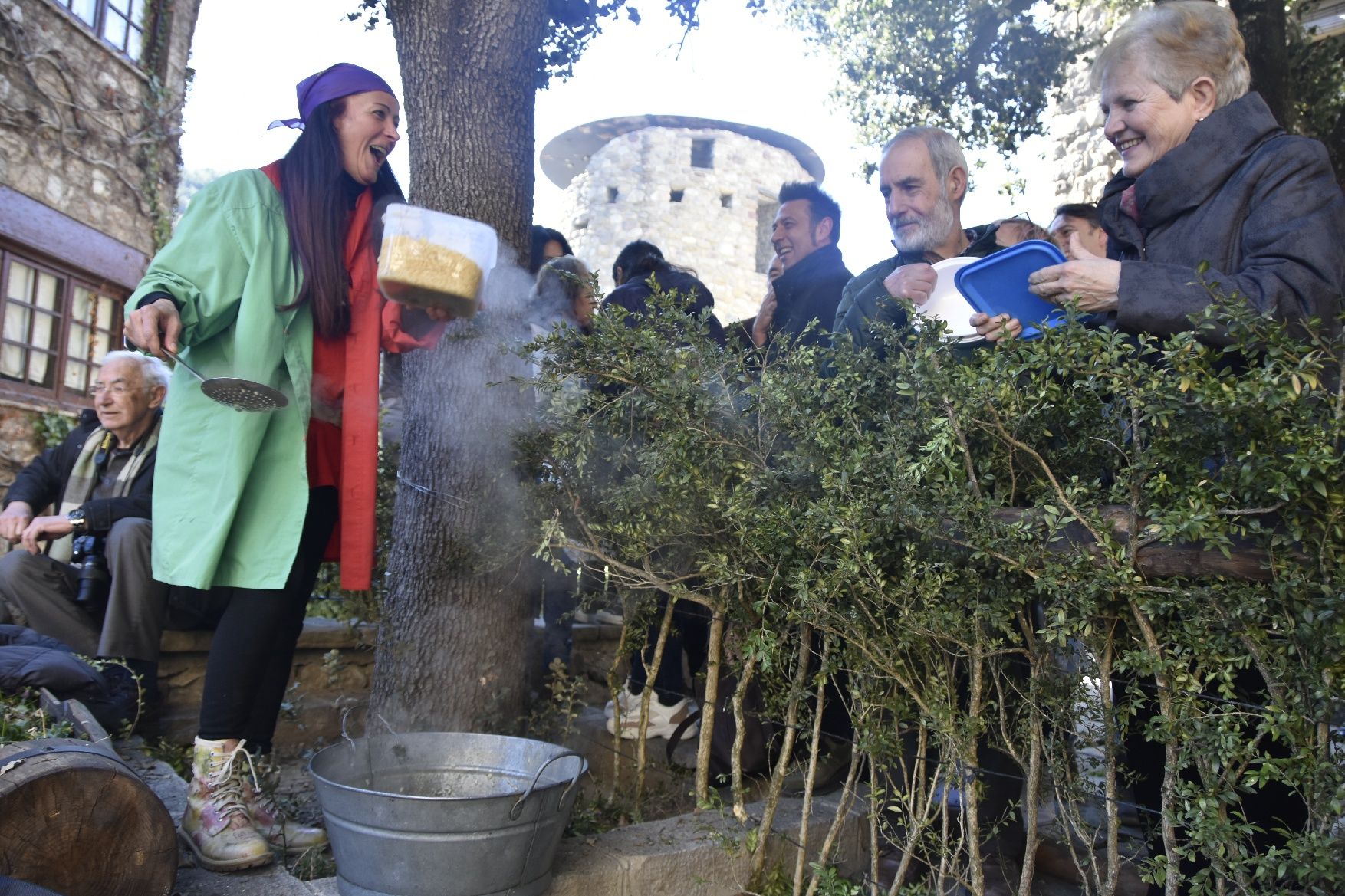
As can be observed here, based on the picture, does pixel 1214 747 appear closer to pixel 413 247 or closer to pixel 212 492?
pixel 413 247

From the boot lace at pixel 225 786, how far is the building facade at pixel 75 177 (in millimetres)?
6261

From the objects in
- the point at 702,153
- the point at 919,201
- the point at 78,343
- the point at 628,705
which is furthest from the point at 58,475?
the point at 702,153

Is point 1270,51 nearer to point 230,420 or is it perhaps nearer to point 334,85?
point 334,85

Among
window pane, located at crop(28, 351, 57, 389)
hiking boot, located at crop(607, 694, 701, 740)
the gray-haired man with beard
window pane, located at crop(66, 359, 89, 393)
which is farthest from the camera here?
window pane, located at crop(66, 359, 89, 393)

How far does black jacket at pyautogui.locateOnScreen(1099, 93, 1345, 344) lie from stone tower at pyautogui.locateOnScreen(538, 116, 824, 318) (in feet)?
74.0

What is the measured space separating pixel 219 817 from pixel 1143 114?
2577mm

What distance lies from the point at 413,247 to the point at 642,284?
221 cm

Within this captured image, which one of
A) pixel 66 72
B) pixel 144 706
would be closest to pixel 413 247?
pixel 144 706

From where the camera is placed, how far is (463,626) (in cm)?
308

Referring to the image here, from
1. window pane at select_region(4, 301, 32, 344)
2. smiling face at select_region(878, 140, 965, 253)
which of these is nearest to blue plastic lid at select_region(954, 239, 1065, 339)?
smiling face at select_region(878, 140, 965, 253)

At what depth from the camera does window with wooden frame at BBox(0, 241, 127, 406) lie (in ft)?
24.6

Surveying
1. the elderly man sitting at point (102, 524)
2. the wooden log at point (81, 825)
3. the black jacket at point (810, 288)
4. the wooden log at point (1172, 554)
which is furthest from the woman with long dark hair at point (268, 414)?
the black jacket at point (810, 288)

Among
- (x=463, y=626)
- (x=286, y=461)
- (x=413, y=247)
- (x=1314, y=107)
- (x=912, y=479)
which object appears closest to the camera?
(x=912, y=479)

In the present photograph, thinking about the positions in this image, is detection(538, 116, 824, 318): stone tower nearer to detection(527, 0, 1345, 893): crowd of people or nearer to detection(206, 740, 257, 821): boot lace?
detection(527, 0, 1345, 893): crowd of people
